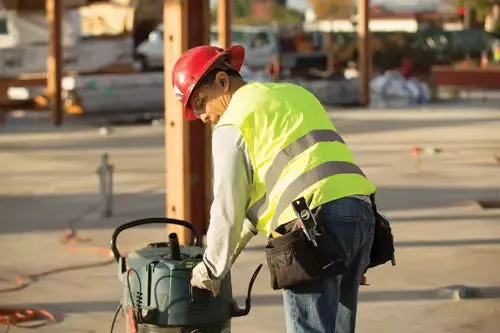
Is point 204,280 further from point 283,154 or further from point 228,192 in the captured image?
point 283,154

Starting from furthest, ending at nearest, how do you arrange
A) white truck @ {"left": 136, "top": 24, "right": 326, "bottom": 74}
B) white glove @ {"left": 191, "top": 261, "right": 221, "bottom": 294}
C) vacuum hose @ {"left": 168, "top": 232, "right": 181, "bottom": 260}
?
A: white truck @ {"left": 136, "top": 24, "right": 326, "bottom": 74} → vacuum hose @ {"left": 168, "top": 232, "right": 181, "bottom": 260} → white glove @ {"left": 191, "top": 261, "right": 221, "bottom": 294}

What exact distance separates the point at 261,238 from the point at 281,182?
245 inches

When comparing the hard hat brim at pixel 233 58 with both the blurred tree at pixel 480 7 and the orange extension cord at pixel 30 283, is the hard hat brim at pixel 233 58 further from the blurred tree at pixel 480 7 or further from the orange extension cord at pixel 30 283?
the blurred tree at pixel 480 7

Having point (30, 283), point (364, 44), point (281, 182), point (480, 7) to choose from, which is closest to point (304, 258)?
point (281, 182)

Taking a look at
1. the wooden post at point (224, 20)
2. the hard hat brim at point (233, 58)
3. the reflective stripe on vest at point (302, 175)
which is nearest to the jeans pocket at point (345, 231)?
the reflective stripe on vest at point (302, 175)

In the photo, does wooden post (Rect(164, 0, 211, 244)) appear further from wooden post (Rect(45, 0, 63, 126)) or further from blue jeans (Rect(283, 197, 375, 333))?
wooden post (Rect(45, 0, 63, 126))

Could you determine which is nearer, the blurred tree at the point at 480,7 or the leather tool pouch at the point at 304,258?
the leather tool pouch at the point at 304,258

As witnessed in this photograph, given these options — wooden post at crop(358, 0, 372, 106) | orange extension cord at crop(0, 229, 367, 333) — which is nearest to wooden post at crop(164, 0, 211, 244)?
orange extension cord at crop(0, 229, 367, 333)

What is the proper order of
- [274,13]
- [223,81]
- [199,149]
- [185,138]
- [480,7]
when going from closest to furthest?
[223,81], [185,138], [199,149], [480,7], [274,13]

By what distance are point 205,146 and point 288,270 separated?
587 centimetres

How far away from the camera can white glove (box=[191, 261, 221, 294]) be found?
454 cm

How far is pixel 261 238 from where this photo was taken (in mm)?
10641

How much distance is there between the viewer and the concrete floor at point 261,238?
7.96m

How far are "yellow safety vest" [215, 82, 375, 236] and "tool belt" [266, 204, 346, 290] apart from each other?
4.0 inches
